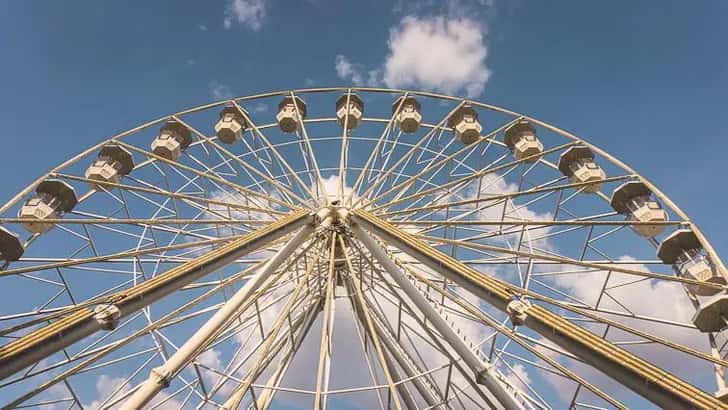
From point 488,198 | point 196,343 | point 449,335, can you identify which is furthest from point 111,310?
point 488,198

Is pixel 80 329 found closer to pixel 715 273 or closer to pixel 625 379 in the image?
pixel 625 379

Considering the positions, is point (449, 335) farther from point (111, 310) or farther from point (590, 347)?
point (111, 310)

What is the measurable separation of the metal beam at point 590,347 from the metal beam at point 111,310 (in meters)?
4.13

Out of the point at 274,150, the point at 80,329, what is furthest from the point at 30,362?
the point at 274,150

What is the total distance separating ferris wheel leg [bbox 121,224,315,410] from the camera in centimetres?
835

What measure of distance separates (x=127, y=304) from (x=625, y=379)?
26.5 feet

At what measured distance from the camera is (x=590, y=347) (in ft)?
23.1

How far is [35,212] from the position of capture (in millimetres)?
14703

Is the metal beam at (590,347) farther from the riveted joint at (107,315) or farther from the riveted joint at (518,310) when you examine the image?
the riveted joint at (107,315)

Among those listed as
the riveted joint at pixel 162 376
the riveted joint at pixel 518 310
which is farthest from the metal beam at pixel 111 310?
the riveted joint at pixel 518 310

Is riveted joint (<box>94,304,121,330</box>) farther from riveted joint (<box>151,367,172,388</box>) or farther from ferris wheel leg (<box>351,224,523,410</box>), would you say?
ferris wheel leg (<box>351,224,523,410</box>)

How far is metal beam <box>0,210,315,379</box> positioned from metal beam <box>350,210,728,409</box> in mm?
4126

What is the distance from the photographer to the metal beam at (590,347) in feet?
20.1

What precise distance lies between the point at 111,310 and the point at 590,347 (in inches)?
305
